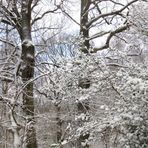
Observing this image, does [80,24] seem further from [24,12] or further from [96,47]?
[24,12]

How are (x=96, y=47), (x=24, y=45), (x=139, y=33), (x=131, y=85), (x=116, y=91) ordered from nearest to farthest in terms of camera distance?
(x=131, y=85)
(x=116, y=91)
(x=139, y=33)
(x=24, y=45)
(x=96, y=47)

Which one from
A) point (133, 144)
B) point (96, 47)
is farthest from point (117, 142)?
point (96, 47)

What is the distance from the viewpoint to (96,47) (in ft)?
37.2

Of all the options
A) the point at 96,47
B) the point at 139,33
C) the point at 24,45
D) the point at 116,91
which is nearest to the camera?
the point at 116,91

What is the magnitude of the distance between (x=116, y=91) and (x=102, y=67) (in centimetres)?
49

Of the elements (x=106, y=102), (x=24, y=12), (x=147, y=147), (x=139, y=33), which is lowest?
(x=147, y=147)

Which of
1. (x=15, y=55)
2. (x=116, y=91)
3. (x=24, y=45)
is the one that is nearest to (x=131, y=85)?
(x=116, y=91)

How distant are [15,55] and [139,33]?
5.04m

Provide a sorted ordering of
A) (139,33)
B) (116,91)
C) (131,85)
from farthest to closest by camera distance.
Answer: (139,33) < (116,91) < (131,85)

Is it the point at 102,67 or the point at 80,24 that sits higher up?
the point at 80,24

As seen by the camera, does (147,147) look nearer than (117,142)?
Yes

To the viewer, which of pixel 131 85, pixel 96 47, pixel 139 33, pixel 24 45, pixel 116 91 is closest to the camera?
pixel 131 85

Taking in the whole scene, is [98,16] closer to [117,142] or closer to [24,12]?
[24,12]

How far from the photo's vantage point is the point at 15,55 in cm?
1009
